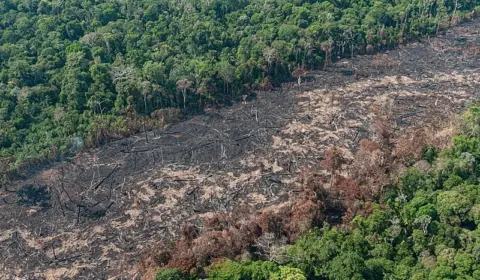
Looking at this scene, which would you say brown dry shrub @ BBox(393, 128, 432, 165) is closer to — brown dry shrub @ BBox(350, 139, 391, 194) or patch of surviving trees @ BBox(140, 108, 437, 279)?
patch of surviving trees @ BBox(140, 108, 437, 279)

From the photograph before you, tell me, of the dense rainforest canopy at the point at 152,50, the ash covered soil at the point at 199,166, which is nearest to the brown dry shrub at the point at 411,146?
the ash covered soil at the point at 199,166

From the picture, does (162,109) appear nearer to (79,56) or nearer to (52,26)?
(79,56)

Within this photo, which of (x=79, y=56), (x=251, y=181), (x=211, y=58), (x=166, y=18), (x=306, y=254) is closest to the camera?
(x=306, y=254)

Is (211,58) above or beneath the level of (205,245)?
above

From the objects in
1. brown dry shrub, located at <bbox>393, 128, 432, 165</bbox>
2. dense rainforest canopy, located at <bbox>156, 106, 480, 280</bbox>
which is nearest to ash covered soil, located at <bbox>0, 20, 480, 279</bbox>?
brown dry shrub, located at <bbox>393, 128, 432, 165</bbox>

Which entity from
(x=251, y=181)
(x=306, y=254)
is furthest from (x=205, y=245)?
(x=251, y=181)

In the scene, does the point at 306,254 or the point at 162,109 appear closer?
the point at 306,254

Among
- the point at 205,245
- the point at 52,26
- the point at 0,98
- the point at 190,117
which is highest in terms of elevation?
the point at 52,26

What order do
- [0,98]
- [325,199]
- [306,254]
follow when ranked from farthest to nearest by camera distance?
[0,98]
[325,199]
[306,254]
